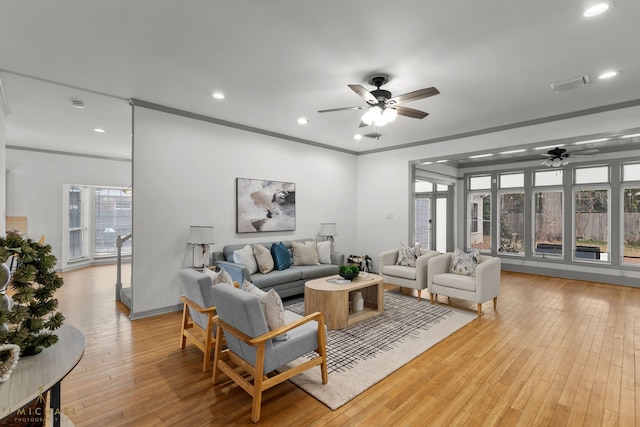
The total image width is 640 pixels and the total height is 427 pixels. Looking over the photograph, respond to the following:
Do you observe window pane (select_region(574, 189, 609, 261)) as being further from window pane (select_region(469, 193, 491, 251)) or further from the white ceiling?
the white ceiling

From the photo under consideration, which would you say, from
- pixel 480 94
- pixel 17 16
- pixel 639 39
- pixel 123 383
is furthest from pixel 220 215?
pixel 639 39

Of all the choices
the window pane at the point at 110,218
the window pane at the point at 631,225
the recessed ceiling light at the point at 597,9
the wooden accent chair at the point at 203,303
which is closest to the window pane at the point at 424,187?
the window pane at the point at 631,225

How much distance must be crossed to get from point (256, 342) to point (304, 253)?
10.9 feet

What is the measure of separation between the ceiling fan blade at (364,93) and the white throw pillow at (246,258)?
111 inches

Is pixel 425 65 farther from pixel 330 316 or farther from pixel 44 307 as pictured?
pixel 44 307

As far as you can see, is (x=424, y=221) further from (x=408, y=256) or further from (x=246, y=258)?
(x=246, y=258)

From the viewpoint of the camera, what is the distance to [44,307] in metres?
1.36

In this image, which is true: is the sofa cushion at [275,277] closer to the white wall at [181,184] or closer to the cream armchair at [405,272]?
the white wall at [181,184]

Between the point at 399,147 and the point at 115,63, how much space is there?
5.08 m

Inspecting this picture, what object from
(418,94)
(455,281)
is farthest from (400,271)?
(418,94)

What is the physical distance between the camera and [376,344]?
3.39 m

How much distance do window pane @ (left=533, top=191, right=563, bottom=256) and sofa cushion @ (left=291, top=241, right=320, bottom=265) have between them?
224 inches

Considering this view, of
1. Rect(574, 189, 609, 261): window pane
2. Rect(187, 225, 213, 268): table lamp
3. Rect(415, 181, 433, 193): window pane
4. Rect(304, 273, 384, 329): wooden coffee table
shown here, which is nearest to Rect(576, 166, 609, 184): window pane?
Rect(574, 189, 609, 261): window pane

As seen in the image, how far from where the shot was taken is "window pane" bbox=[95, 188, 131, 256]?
8414mm
